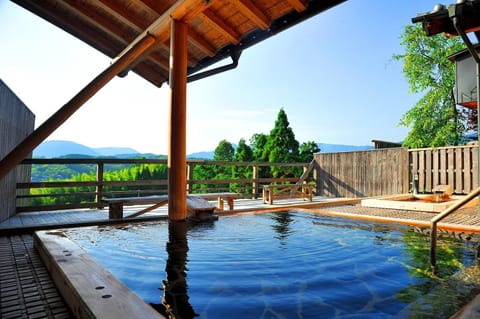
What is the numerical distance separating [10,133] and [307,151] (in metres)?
15.6

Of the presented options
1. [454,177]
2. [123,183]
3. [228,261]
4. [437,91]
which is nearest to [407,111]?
[437,91]

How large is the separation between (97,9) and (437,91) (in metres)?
14.0

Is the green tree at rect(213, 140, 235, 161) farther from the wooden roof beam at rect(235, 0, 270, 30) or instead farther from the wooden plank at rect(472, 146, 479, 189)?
the wooden roof beam at rect(235, 0, 270, 30)

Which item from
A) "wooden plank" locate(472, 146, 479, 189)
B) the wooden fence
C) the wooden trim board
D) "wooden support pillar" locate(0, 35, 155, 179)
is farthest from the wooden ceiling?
"wooden plank" locate(472, 146, 479, 189)

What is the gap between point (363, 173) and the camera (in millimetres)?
8812

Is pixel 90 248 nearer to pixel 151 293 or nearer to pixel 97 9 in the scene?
pixel 151 293

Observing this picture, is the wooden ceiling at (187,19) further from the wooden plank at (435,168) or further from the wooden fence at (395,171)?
the wooden plank at (435,168)

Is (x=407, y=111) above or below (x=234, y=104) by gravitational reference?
below

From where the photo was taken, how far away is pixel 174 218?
376 cm

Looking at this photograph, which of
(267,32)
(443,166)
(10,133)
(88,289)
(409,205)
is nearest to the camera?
(88,289)

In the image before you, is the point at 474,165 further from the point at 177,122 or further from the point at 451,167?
the point at 177,122

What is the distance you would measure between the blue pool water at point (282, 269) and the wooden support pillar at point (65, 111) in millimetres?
1013

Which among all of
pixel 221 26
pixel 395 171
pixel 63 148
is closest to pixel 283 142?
pixel 395 171

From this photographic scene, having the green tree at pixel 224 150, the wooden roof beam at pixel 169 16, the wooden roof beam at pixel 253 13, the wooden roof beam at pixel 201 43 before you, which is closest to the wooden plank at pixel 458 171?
the wooden roof beam at pixel 253 13
